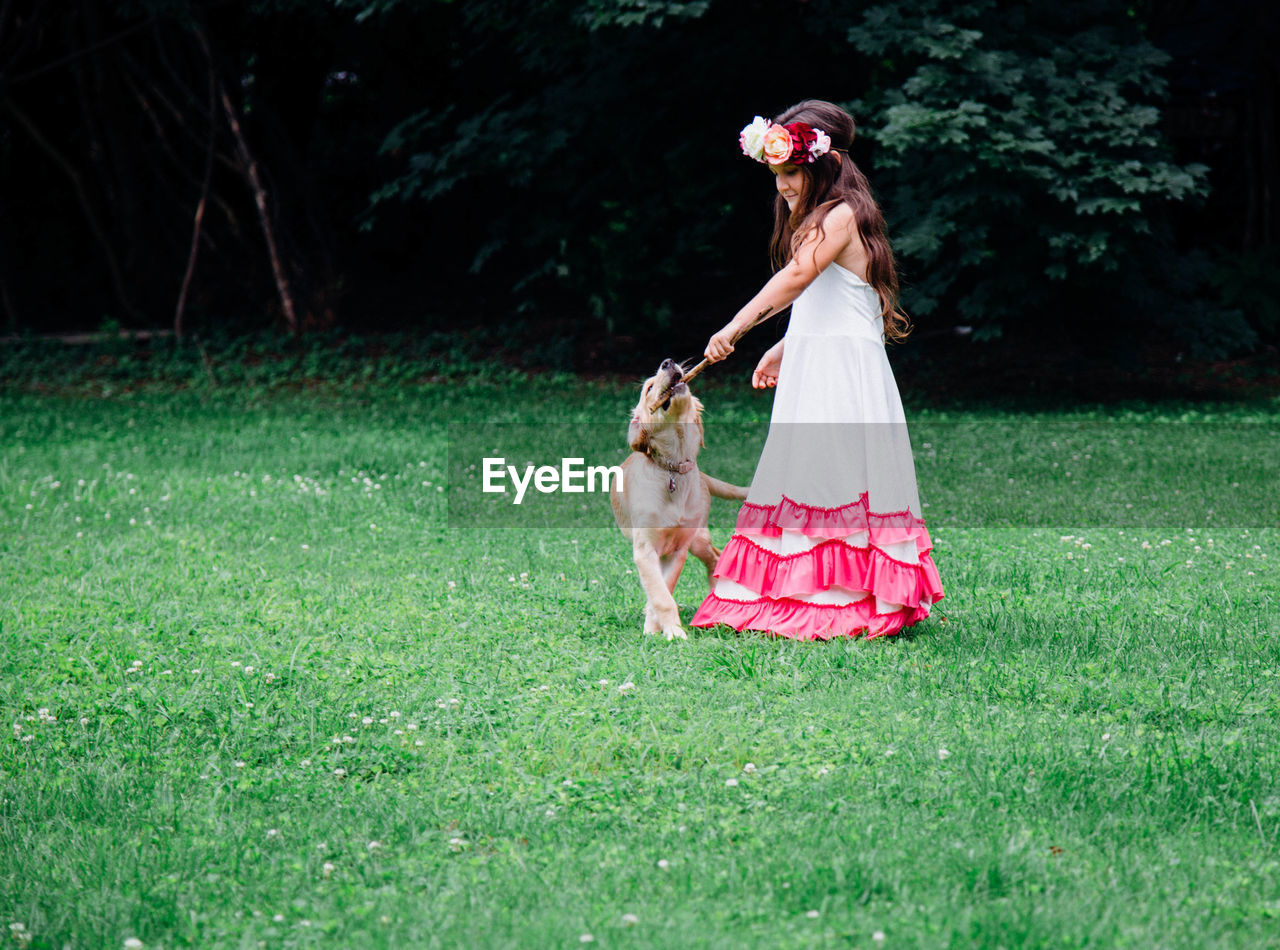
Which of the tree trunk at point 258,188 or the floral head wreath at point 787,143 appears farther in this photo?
the tree trunk at point 258,188

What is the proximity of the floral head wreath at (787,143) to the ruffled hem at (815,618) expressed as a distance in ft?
6.02

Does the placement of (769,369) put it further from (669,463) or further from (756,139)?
(756,139)

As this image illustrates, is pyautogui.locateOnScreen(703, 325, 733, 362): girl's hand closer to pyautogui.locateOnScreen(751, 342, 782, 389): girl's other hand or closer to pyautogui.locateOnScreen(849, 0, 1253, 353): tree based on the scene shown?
pyautogui.locateOnScreen(751, 342, 782, 389): girl's other hand

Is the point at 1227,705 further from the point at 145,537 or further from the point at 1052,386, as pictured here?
the point at 1052,386

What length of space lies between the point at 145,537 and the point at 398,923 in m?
5.48

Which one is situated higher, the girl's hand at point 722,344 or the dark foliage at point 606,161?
the dark foliage at point 606,161

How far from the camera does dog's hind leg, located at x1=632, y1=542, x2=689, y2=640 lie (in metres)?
5.43

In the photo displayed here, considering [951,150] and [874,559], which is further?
[951,150]

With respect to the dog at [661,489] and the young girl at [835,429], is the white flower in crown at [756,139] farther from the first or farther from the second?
the dog at [661,489]

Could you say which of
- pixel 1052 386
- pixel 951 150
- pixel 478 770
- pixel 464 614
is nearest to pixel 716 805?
pixel 478 770

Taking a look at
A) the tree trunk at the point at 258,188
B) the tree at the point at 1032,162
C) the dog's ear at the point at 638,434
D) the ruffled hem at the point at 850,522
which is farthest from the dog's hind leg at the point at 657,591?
the tree trunk at the point at 258,188

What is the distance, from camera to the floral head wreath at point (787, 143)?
505cm

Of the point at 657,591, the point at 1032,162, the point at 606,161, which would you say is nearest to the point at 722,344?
the point at 657,591

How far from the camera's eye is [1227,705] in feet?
14.8
